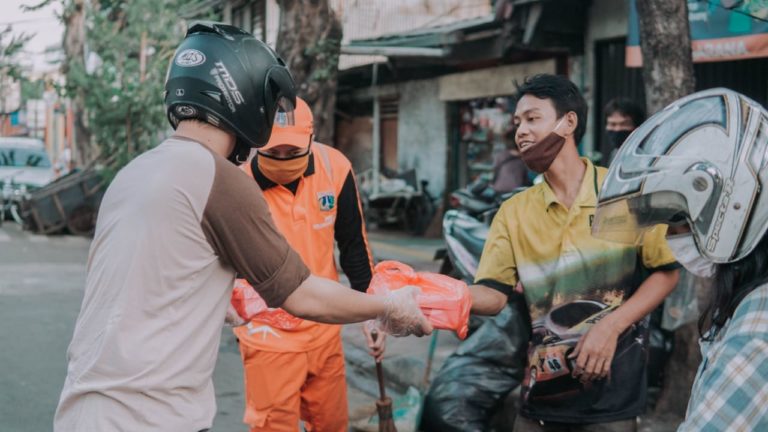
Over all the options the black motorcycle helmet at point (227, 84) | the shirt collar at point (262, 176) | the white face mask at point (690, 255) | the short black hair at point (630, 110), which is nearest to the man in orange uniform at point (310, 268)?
the shirt collar at point (262, 176)

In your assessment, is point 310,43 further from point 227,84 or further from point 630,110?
point 227,84

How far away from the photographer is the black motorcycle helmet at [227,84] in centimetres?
214

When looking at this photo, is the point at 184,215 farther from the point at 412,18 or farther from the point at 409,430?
the point at 412,18

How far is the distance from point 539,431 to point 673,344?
2.10 metres

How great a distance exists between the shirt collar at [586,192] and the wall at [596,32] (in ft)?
25.0

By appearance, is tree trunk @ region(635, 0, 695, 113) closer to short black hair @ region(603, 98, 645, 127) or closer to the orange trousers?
short black hair @ region(603, 98, 645, 127)

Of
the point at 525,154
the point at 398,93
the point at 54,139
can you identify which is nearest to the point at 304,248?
the point at 525,154

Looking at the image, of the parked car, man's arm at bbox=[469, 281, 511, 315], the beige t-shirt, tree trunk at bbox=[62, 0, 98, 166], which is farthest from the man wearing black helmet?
tree trunk at bbox=[62, 0, 98, 166]

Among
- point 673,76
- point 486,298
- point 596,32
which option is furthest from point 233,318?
point 596,32

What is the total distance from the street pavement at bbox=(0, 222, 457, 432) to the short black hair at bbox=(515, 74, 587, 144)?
7.99 feet

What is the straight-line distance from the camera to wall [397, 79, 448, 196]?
1498 centimetres

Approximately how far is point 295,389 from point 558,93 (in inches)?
61.0

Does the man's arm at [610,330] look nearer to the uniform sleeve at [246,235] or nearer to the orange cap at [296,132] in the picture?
the uniform sleeve at [246,235]

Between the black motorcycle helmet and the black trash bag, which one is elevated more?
the black motorcycle helmet
